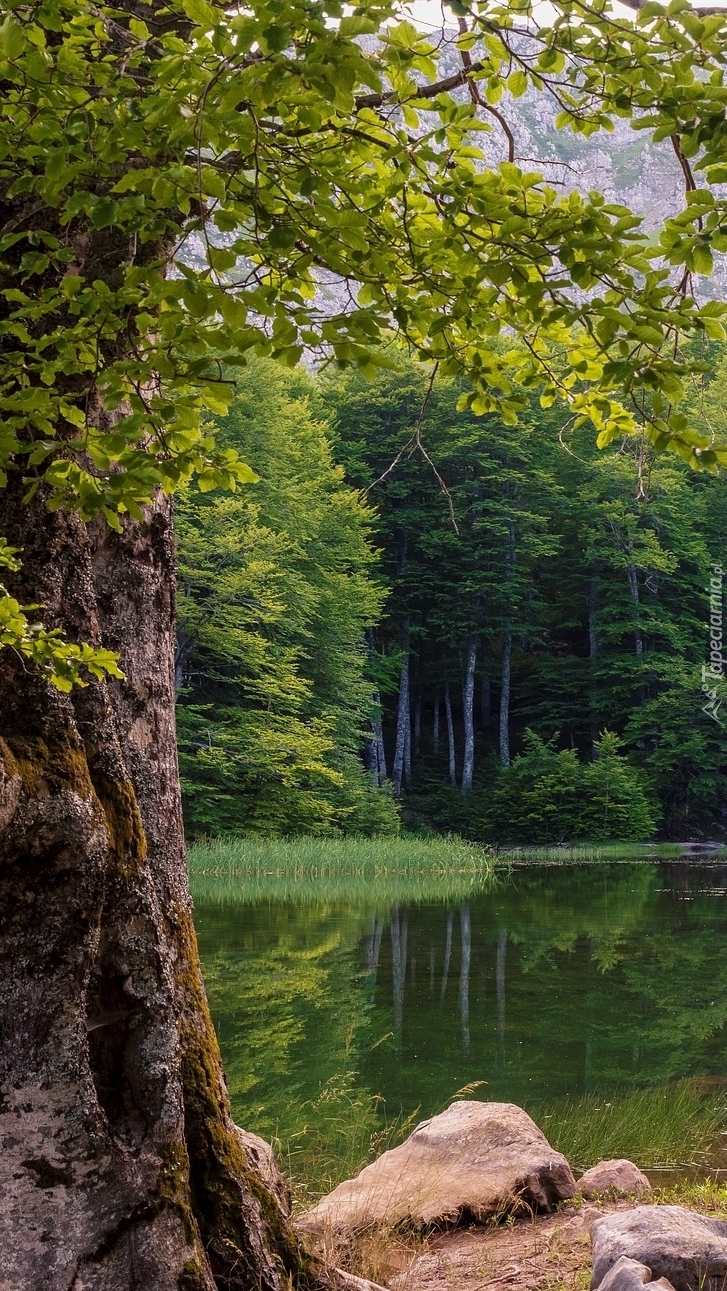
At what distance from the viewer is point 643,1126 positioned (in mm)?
6250

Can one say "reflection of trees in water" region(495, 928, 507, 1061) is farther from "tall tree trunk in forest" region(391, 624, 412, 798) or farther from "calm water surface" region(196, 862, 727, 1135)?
"tall tree trunk in forest" region(391, 624, 412, 798)

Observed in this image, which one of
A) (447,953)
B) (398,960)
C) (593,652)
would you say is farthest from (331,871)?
(593,652)

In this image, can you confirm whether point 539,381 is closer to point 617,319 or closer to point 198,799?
point 617,319

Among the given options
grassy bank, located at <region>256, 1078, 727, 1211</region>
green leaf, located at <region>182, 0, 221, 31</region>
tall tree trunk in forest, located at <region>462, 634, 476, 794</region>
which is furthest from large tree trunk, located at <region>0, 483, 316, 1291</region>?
tall tree trunk in forest, located at <region>462, 634, 476, 794</region>

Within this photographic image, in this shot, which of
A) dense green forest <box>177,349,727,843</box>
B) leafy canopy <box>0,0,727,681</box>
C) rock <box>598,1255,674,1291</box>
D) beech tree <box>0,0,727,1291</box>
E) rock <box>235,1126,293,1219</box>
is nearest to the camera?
leafy canopy <box>0,0,727,681</box>

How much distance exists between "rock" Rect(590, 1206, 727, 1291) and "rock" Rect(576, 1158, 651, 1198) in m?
1.45

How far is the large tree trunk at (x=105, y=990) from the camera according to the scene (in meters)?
2.54

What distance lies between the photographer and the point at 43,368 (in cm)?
262

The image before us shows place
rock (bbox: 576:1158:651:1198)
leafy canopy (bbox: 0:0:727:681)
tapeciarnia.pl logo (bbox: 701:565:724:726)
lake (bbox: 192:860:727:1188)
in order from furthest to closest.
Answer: tapeciarnia.pl logo (bbox: 701:565:724:726) < lake (bbox: 192:860:727:1188) < rock (bbox: 576:1158:651:1198) < leafy canopy (bbox: 0:0:727:681)

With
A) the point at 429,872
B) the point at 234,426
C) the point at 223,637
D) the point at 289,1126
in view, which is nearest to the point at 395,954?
the point at 289,1126

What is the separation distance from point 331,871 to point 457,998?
31.6 ft

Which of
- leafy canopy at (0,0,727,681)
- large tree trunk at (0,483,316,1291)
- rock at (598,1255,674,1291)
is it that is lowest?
rock at (598,1255,674,1291)

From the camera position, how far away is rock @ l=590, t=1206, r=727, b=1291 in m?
3.28

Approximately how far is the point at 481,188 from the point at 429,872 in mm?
18520
